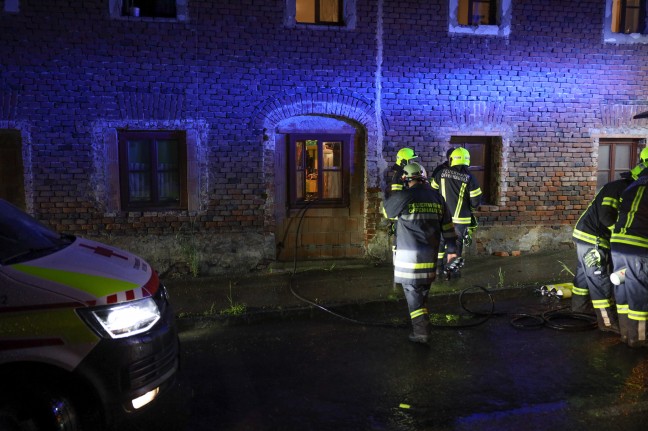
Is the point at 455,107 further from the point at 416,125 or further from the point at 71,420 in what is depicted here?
the point at 71,420

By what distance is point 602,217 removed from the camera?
5.91 metres

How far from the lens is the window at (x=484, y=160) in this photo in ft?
31.5

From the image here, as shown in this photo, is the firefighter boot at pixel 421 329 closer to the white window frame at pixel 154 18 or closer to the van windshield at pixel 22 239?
the van windshield at pixel 22 239

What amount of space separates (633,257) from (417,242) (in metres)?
2.03

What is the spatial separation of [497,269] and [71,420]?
6770mm

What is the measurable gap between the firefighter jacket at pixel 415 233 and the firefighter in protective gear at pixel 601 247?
1710 millimetres

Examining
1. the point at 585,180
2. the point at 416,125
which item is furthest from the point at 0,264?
the point at 585,180

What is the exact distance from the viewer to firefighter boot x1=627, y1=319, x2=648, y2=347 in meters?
5.45

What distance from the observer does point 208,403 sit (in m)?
4.41

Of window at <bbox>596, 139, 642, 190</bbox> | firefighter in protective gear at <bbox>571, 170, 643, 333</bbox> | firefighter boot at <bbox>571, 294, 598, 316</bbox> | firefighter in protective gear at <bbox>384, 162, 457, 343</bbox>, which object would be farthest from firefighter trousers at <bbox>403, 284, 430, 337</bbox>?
window at <bbox>596, 139, 642, 190</bbox>

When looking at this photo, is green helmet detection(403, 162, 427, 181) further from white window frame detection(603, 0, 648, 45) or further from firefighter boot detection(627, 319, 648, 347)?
white window frame detection(603, 0, 648, 45)

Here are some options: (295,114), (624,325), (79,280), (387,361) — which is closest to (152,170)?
(295,114)

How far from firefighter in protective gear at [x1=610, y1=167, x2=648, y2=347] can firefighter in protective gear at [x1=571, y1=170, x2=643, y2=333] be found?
282mm

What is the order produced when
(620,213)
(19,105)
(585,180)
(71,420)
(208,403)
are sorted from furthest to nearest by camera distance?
(585,180)
(19,105)
(620,213)
(208,403)
(71,420)
